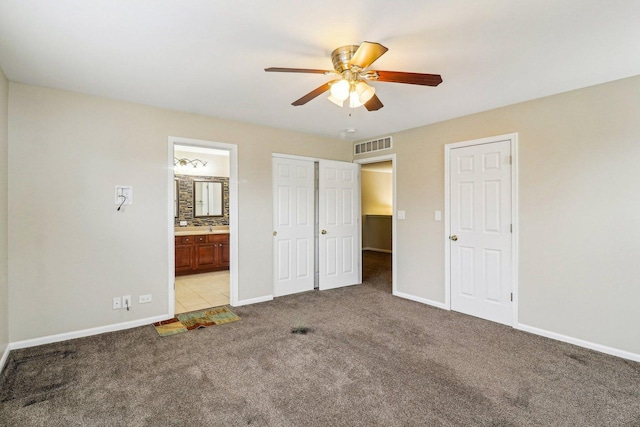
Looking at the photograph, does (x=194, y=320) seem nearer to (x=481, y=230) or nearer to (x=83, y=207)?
(x=83, y=207)

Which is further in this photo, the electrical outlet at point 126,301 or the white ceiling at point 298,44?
the electrical outlet at point 126,301

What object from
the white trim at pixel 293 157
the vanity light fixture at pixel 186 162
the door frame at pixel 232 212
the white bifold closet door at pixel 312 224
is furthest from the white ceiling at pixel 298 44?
the vanity light fixture at pixel 186 162

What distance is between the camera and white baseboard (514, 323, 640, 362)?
2.72m

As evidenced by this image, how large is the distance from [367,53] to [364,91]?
42 centimetres

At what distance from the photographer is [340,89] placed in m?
2.23

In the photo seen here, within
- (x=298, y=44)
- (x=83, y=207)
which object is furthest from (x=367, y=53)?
(x=83, y=207)

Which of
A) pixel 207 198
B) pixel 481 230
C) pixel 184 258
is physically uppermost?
pixel 207 198

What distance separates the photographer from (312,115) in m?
3.88

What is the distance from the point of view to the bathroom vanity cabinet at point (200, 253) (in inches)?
227

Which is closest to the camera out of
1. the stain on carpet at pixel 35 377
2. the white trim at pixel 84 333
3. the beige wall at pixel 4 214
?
the stain on carpet at pixel 35 377

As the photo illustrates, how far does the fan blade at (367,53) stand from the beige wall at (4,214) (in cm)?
292

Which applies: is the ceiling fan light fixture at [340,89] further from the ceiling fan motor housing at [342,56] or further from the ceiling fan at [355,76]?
the ceiling fan motor housing at [342,56]

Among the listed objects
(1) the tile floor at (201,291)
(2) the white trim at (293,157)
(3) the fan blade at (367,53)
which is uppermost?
(3) the fan blade at (367,53)

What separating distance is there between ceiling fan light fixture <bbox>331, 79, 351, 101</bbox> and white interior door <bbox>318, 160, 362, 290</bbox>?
2698 mm
